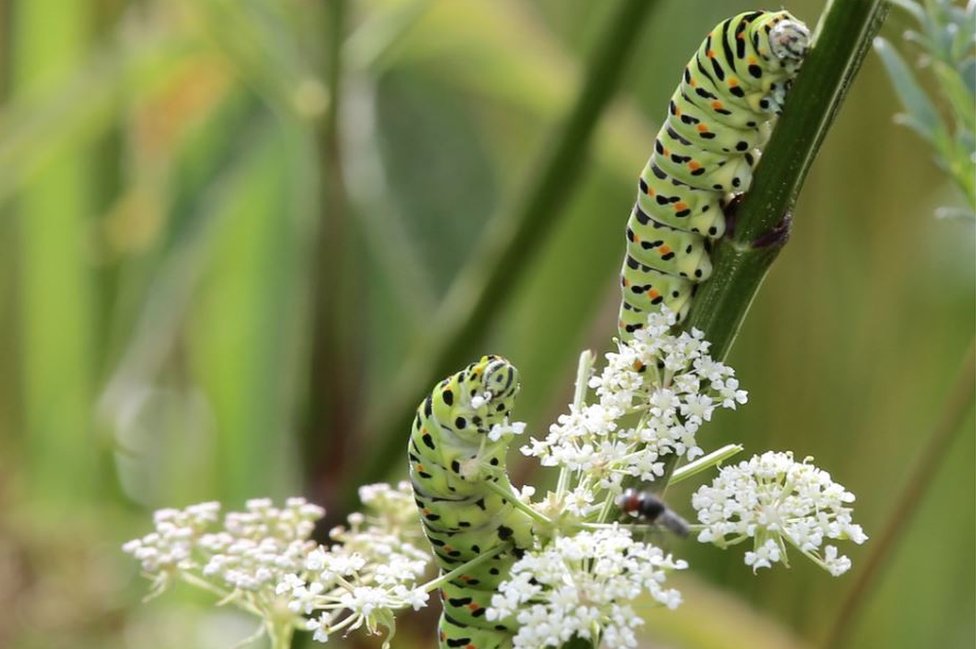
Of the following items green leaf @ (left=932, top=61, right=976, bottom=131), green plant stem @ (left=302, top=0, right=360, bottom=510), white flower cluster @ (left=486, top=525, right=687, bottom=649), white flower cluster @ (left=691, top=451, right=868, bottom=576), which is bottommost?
green plant stem @ (left=302, top=0, right=360, bottom=510)

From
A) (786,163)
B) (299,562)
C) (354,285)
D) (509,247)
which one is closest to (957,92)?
→ (786,163)

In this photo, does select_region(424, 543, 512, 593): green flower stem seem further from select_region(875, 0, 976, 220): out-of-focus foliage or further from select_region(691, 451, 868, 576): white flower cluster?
select_region(875, 0, 976, 220): out-of-focus foliage

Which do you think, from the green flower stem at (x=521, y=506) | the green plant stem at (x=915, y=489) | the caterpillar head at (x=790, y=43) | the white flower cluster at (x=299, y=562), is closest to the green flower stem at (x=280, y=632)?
the white flower cluster at (x=299, y=562)

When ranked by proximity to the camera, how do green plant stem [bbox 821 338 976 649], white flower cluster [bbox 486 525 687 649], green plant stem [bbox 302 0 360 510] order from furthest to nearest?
green plant stem [bbox 302 0 360 510] → green plant stem [bbox 821 338 976 649] → white flower cluster [bbox 486 525 687 649]

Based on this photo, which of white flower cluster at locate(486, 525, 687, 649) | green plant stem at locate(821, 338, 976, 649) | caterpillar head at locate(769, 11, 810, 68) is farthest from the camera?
green plant stem at locate(821, 338, 976, 649)

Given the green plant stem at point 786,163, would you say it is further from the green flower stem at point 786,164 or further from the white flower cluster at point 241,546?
the white flower cluster at point 241,546

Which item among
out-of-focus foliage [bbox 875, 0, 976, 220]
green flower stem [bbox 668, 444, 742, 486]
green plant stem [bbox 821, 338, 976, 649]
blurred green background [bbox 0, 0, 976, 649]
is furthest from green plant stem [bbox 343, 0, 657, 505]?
green flower stem [bbox 668, 444, 742, 486]

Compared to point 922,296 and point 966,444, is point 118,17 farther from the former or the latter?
point 966,444
